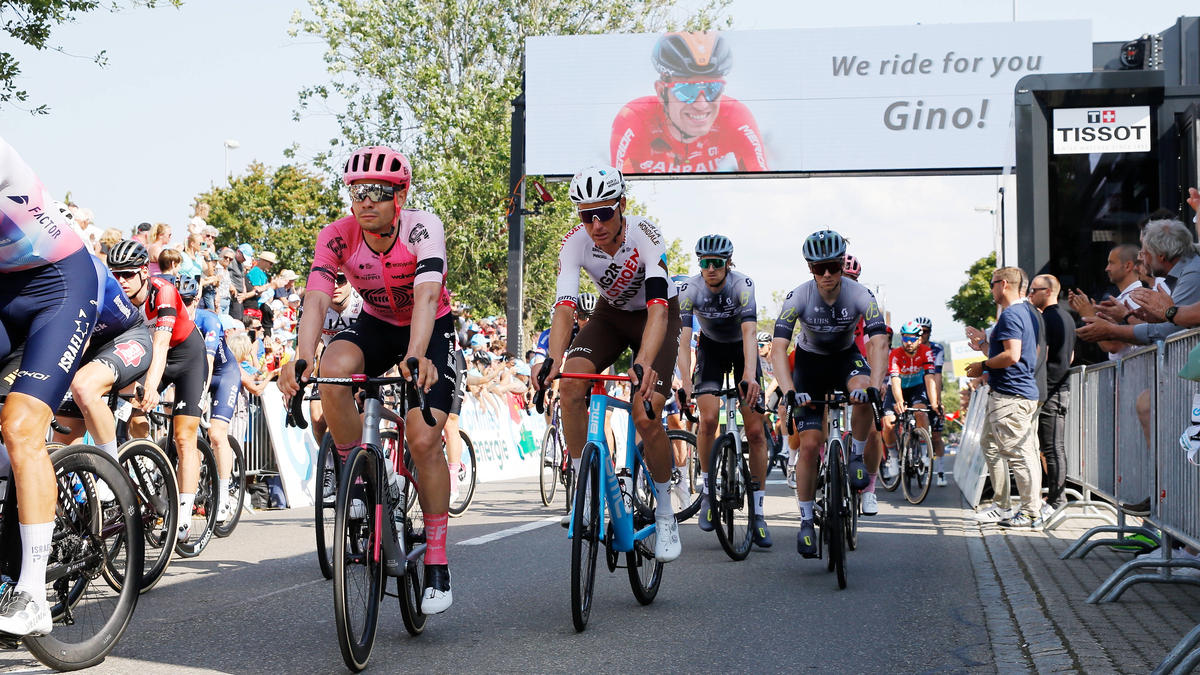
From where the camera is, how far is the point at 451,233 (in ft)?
133

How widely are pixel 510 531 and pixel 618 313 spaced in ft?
11.7

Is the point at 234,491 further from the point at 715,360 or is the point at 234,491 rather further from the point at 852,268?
the point at 852,268

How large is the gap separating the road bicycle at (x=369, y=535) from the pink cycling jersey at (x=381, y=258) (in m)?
0.57

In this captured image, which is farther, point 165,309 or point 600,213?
point 165,309

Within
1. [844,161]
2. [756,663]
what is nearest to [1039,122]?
[756,663]

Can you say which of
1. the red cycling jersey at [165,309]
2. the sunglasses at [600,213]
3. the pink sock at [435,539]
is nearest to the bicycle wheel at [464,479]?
the red cycling jersey at [165,309]

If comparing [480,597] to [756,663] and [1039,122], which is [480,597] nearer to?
[756,663]

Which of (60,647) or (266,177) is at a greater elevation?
(266,177)

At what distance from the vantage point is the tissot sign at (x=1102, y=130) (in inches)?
530

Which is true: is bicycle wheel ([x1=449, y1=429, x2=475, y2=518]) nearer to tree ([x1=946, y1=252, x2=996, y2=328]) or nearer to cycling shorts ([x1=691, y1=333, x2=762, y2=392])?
cycling shorts ([x1=691, y1=333, x2=762, y2=392])

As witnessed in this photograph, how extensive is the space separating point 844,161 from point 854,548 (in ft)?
70.5

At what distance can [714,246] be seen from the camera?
9.55 metres

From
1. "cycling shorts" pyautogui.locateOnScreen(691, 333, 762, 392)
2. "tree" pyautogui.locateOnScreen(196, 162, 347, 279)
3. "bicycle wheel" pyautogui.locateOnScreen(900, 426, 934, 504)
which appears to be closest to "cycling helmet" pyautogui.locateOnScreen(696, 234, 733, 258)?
"cycling shorts" pyautogui.locateOnScreen(691, 333, 762, 392)

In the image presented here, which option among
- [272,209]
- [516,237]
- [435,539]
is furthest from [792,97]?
[272,209]
